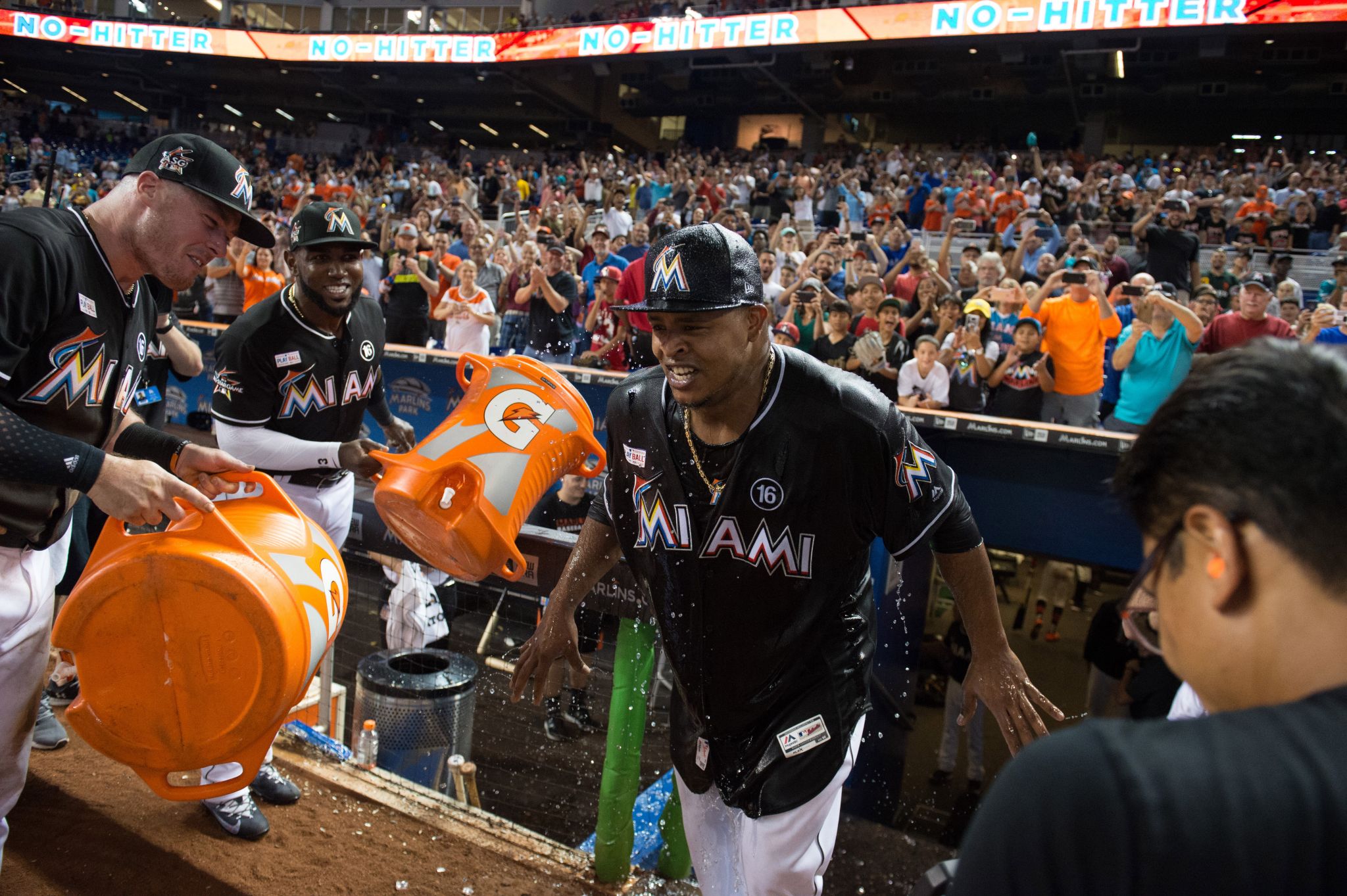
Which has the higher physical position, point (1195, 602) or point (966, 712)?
point (1195, 602)

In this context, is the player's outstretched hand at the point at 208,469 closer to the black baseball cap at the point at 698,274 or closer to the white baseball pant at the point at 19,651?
the white baseball pant at the point at 19,651

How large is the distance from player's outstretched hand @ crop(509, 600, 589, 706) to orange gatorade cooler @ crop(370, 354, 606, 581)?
189mm

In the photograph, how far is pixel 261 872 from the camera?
274cm

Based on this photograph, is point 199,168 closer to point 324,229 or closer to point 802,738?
point 324,229

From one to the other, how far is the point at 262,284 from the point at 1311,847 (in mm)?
9616

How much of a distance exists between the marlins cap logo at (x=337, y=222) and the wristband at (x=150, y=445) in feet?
3.47

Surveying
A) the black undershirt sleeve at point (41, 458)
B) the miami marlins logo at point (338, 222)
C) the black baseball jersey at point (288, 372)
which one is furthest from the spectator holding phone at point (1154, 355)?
the black undershirt sleeve at point (41, 458)

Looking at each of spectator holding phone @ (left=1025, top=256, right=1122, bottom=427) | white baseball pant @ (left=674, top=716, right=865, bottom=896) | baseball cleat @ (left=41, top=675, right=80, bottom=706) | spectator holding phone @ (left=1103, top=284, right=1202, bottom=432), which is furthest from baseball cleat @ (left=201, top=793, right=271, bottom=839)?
spectator holding phone @ (left=1103, top=284, right=1202, bottom=432)

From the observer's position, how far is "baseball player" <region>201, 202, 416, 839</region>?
332 centimetres

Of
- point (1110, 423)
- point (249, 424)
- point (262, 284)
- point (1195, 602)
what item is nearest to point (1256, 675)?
point (1195, 602)

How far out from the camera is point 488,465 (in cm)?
247

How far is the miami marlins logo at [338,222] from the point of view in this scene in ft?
10.8

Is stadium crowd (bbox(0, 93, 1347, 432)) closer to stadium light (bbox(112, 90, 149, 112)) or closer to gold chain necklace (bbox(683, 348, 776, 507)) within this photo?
gold chain necklace (bbox(683, 348, 776, 507))

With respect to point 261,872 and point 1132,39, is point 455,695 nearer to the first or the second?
point 261,872
